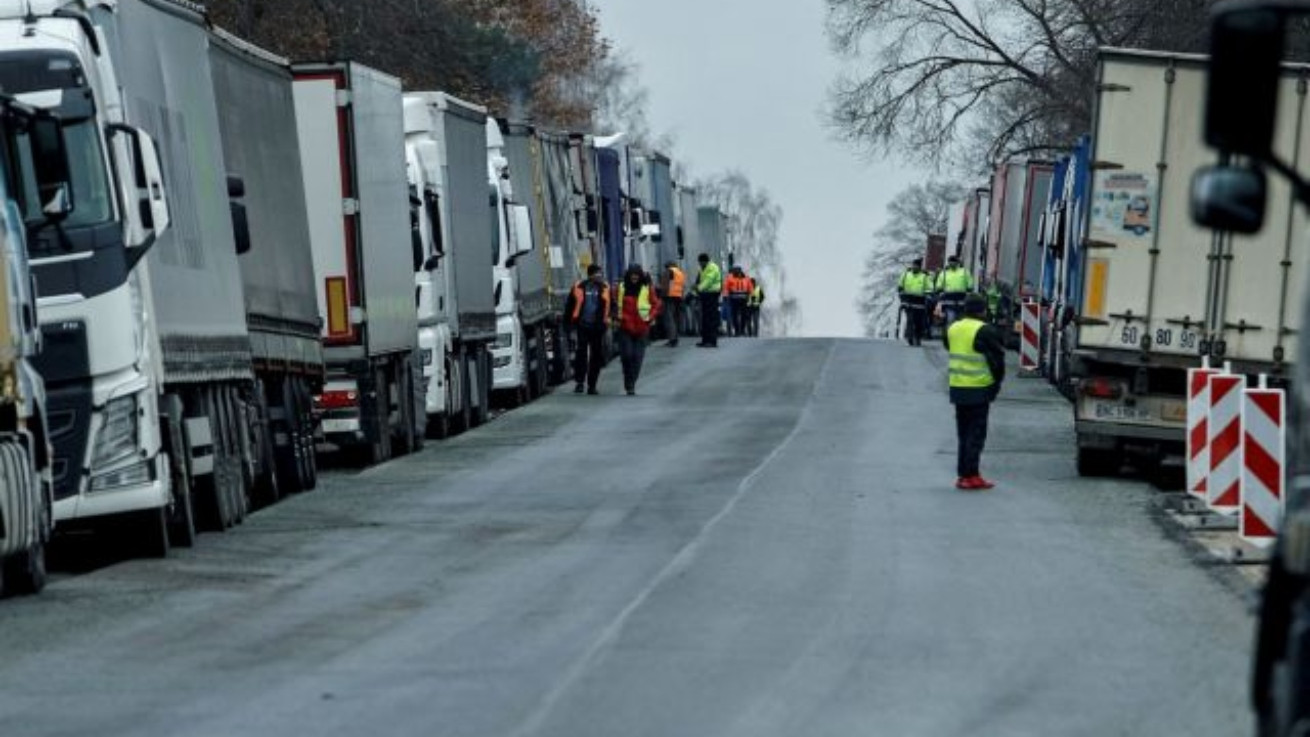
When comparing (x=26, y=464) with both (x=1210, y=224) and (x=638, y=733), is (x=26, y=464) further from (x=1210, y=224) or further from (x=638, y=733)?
(x=1210, y=224)

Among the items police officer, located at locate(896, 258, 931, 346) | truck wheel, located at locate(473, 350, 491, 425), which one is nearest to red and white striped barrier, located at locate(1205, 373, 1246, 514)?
truck wheel, located at locate(473, 350, 491, 425)

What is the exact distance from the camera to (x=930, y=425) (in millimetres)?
35094

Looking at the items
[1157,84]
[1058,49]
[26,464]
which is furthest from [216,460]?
[1058,49]

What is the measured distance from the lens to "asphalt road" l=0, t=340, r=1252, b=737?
11492 millimetres

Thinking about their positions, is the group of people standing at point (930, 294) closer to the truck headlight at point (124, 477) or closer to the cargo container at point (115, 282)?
the cargo container at point (115, 282)

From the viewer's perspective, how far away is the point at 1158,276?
26312mm

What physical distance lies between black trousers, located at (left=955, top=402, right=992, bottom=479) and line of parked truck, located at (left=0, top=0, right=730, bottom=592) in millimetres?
5067

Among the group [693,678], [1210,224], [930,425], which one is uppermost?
[1210,224]

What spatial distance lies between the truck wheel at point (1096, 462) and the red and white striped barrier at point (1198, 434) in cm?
355

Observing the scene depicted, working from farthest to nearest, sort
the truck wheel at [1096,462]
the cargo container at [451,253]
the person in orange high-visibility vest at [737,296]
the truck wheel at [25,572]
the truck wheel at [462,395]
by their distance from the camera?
the person in orange high-visibility vest at [737,296] → the truck wheel at [462,395] → the cargo container at [451,253] → the truck wheel at [1096,462] → the truck wheel at [25,572]

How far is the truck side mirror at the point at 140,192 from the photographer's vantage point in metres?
18.6

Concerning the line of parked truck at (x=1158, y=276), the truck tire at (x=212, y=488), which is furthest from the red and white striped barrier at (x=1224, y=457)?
the truck tire at (x=212, y=488)

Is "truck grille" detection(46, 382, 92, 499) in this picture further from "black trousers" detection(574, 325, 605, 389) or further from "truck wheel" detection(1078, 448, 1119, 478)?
"black trousers" detection(574, 325, 605, 389)

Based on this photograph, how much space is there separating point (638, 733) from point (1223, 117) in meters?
4.24
